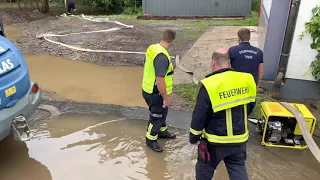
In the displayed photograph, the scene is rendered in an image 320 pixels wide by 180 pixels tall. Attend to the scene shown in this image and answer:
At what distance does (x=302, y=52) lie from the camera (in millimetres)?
5789

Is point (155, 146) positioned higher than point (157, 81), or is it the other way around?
point (157, 81)

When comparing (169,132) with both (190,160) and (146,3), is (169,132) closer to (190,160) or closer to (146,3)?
(190,160)

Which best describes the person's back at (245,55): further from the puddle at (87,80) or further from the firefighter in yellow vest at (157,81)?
the puddle at (87,80)

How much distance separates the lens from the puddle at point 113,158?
12.8 ft

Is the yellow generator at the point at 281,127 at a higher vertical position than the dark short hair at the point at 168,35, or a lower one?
lower

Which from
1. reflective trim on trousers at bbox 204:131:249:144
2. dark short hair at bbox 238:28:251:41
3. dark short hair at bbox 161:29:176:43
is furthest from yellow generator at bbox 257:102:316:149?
dark short hair at bbox 161:29:176:43

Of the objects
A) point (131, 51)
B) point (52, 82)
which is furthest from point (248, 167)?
point (131, 51)

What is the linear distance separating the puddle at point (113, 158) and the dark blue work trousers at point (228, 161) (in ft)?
2.49

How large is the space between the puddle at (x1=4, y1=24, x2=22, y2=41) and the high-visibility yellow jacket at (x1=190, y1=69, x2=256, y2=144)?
30.8ft

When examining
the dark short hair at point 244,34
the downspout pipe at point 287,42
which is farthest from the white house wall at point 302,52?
the dark short hair at point 244,34

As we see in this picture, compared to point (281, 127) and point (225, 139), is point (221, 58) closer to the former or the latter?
point (225, 139)

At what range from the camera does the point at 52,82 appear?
696 cm

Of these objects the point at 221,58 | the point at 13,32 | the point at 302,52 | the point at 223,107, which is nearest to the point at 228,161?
the point at 223,107

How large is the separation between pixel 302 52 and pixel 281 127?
1.97 m
